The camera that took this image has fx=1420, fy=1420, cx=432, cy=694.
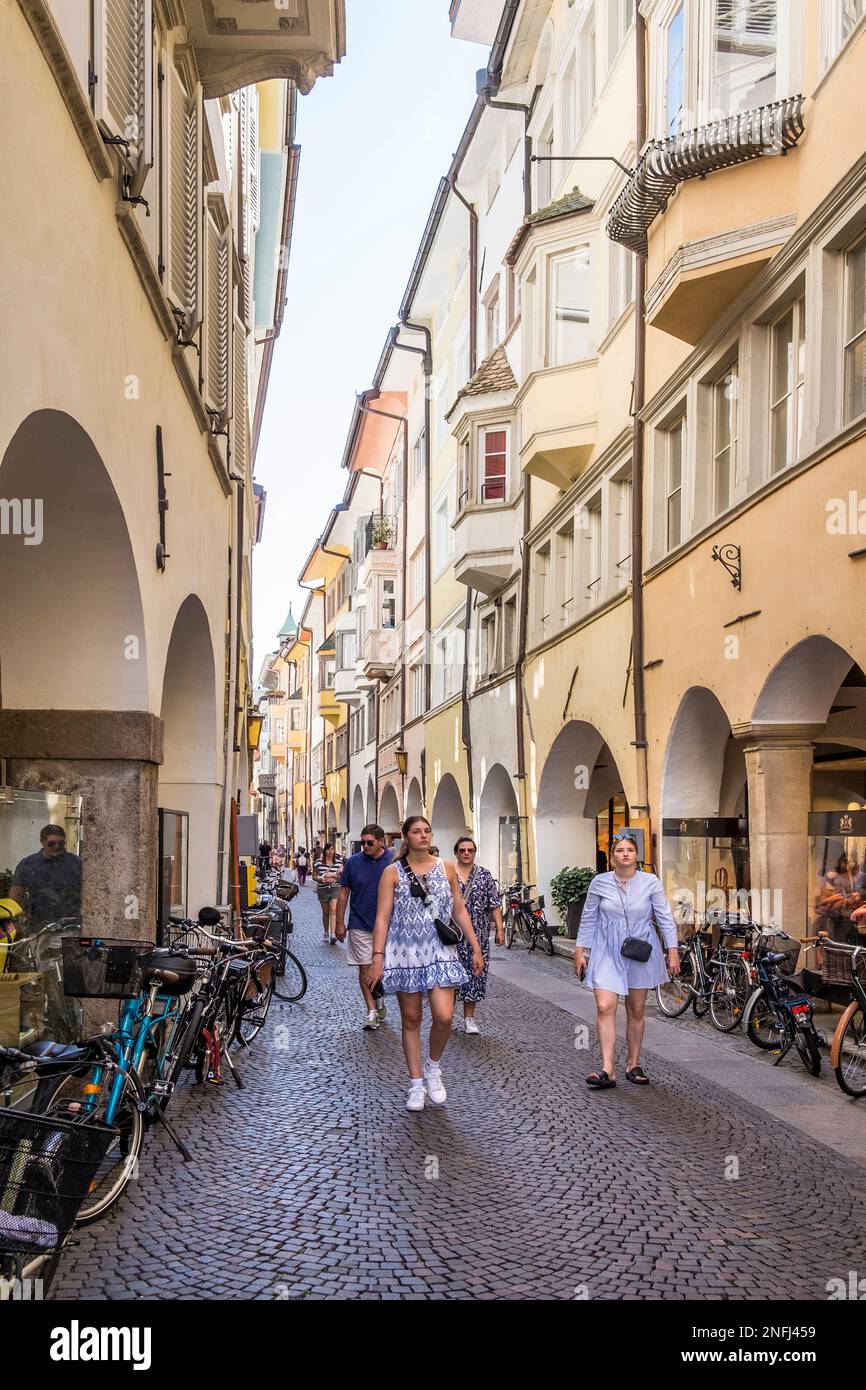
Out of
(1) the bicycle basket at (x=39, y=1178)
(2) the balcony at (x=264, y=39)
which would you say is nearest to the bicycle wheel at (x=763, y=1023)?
(1) the bicycle basket at (x=39, y=1178)

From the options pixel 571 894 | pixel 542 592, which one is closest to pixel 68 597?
pixel 571 894

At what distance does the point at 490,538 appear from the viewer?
27.3 m

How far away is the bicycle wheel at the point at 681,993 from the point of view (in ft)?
44.7

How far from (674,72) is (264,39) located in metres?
5.86

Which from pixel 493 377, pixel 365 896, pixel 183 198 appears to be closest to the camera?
pixel 183 198

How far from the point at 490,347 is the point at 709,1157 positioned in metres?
24.4

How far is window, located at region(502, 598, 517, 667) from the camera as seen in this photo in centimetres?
2766

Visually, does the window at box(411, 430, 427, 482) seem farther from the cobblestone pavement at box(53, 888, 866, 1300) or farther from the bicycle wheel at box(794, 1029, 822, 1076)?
the cobblestone pavement at box(53, 888, 866, 1300)

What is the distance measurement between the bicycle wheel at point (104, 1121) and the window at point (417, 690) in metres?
32.9

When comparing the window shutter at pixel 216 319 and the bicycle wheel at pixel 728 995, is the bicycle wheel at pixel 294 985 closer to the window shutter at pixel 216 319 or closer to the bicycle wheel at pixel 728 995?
the bicycle wheel at pixel 728 995

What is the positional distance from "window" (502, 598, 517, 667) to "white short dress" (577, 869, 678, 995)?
17.6 metres

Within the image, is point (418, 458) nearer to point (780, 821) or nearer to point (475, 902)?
point (780, 821)

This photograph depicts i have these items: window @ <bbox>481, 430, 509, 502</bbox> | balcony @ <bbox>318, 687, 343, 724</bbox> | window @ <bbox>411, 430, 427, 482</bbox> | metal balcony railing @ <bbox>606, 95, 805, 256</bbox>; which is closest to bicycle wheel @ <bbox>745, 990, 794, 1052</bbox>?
metal balcony railing @ <bbox>606, 95, 805, 256</bbox>

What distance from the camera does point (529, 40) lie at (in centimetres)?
2494
